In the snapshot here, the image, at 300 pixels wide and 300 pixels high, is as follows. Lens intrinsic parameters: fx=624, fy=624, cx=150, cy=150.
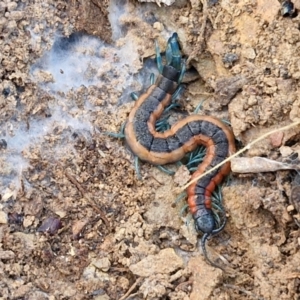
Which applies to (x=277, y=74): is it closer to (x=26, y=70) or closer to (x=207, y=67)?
(x=207, y=67)

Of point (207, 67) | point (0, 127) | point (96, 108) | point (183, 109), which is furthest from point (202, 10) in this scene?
point (0, 127)

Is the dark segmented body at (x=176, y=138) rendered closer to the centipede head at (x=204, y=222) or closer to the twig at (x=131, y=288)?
the centipede head at (x=204, y=222)

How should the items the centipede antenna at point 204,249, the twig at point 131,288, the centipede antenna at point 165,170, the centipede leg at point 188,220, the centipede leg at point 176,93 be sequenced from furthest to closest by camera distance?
the centipede leg at point 176,93 < the centipede antenna at point 165,170 < the centipede leg at point 188,220 < the centipede antenna at point 204,249 < the twig at point 131,288

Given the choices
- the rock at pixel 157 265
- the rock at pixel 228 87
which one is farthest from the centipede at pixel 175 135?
the rock at pixel 157 265

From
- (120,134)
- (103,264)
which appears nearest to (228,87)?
(120,134)


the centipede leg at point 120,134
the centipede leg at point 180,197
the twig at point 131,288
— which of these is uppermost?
the centipede leg at point 120,134

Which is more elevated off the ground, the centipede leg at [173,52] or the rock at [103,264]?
the centipede leg at [173,52]

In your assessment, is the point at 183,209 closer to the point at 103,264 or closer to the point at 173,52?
the point at 103,264
